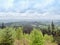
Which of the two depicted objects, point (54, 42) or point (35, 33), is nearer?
point (35, 33)

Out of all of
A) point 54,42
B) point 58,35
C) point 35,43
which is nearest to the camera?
point 35,43

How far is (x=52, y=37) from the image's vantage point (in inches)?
313

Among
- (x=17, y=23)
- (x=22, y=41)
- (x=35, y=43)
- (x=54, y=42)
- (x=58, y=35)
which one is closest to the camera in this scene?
(x=35, y=43)

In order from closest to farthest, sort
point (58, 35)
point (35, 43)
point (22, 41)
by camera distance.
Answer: point (35, 43) < point (22, 41) < point (58, 35)

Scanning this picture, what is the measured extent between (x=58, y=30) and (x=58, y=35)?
842 millimetres

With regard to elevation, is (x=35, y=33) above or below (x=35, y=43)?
above

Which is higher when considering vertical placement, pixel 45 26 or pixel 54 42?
pixel 45 26

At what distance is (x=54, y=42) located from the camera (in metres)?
7.54

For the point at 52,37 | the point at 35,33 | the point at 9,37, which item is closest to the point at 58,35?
the point at 52,37

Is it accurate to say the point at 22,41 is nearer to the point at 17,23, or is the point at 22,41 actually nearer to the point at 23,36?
the point at 23,36

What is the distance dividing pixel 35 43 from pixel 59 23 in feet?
13.2

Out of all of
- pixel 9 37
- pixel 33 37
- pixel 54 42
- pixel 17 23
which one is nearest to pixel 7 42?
pixel 9 37

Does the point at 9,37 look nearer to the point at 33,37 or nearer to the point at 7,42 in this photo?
the point at 7,42

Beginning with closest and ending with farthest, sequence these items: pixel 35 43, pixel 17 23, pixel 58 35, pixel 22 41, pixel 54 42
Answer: pixel 35 43 → pixel 22 41 → pixel 54 42 → pixel 58 35 → pixel 17 23
